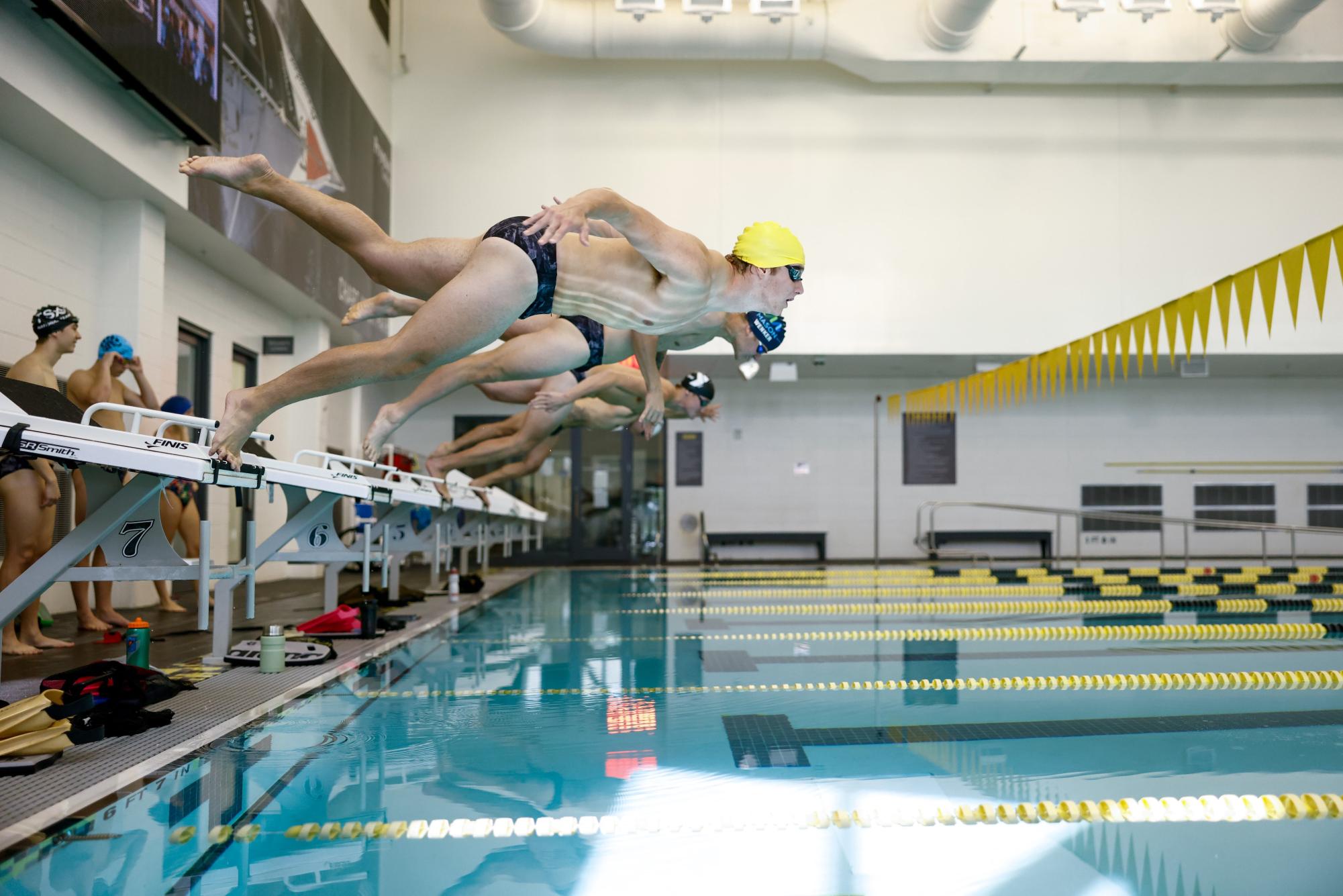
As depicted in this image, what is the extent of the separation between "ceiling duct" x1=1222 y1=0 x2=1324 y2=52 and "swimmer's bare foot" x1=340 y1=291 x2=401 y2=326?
1352 cm

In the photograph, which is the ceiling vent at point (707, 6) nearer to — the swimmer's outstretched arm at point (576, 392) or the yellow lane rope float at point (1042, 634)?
the swimmer's outstretched arm at point (576, 392)

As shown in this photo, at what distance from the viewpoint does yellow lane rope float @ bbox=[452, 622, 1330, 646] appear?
669 cm

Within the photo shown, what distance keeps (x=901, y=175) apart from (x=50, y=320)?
497 inches

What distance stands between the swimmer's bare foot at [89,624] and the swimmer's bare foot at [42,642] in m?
0.76

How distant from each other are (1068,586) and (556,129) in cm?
980

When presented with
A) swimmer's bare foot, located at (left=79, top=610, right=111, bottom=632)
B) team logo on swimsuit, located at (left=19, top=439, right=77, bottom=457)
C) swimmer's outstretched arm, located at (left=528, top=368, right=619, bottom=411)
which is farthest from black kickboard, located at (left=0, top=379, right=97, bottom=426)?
swimmer's bare foot, located at (left=79, top=610, right=111, bottom=632)

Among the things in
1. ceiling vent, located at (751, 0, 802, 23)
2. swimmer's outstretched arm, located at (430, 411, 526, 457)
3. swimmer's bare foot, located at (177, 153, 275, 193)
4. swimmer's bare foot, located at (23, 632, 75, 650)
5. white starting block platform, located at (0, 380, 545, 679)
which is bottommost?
swimmer's bare foot, located at (23, 632, 75, 650)

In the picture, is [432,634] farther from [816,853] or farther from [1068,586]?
[1068,586]

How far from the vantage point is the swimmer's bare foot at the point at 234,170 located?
3.04 metres

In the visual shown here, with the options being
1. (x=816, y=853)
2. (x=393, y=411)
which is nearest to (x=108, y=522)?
(x=393, y=411)

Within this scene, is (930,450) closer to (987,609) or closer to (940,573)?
(940,573)

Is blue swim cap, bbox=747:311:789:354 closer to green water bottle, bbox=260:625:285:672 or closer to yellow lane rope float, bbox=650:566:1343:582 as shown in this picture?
green water bottle, bbox=260:625:285:672

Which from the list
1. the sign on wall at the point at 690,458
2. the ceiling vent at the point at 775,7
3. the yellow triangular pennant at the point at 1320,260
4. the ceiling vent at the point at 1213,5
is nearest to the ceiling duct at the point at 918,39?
the ceiling vent at the point at 775,7

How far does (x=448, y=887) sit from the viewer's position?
222cm
